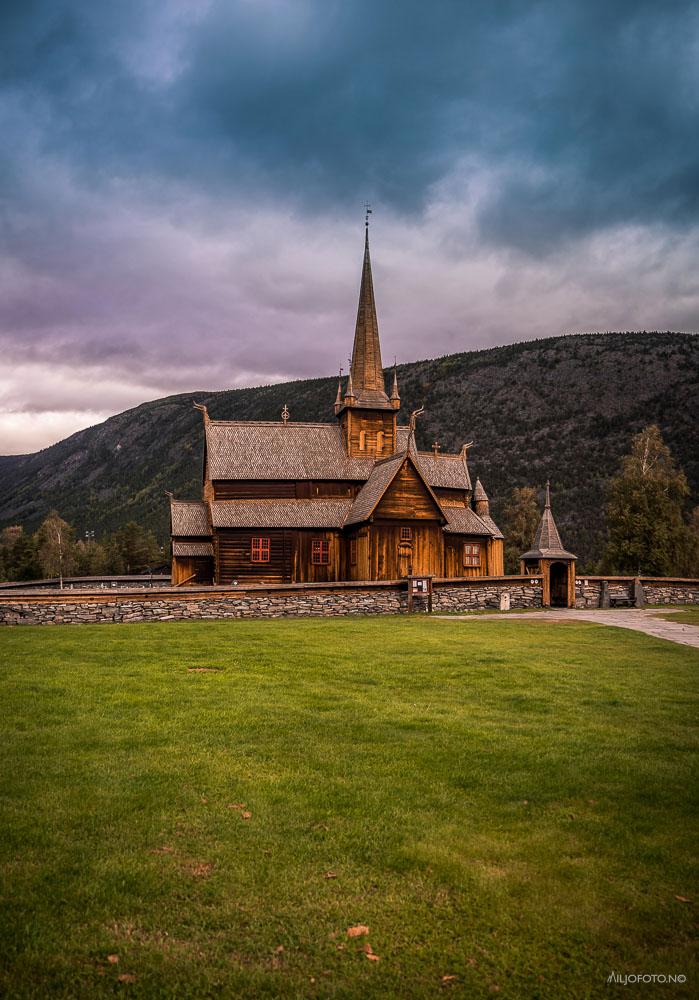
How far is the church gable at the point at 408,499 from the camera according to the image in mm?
35969

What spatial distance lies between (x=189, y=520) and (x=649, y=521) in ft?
112

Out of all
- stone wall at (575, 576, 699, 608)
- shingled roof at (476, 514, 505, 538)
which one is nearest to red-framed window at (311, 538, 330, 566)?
shingled roof at (476, 514, 505, 538)

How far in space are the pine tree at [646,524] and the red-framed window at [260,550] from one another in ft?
97.2

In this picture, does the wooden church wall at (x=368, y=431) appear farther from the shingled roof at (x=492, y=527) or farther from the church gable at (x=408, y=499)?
the shingled roof at (x=492, y=527)

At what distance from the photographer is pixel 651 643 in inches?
724

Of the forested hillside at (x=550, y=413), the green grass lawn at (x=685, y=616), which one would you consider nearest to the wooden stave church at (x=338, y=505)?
the green grass lawn at (x=685, y=616)

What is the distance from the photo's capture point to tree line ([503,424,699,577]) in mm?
53750

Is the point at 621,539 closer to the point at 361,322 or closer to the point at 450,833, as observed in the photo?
the point at 361,322

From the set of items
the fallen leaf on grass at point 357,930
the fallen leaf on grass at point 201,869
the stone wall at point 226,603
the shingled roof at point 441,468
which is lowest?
the fallen leaf on grass at point 357,930

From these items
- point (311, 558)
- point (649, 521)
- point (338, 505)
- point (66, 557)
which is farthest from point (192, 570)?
point (66, 557)

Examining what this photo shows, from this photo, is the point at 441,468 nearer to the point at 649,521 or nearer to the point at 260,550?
the point at 260,550

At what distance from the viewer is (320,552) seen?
1534 inches

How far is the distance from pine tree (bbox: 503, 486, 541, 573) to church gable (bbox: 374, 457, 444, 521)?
33931 mm

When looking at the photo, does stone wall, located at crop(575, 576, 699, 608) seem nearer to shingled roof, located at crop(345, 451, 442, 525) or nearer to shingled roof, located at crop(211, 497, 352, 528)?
shingled roof, located at crop(345, 451, 442, 525)
